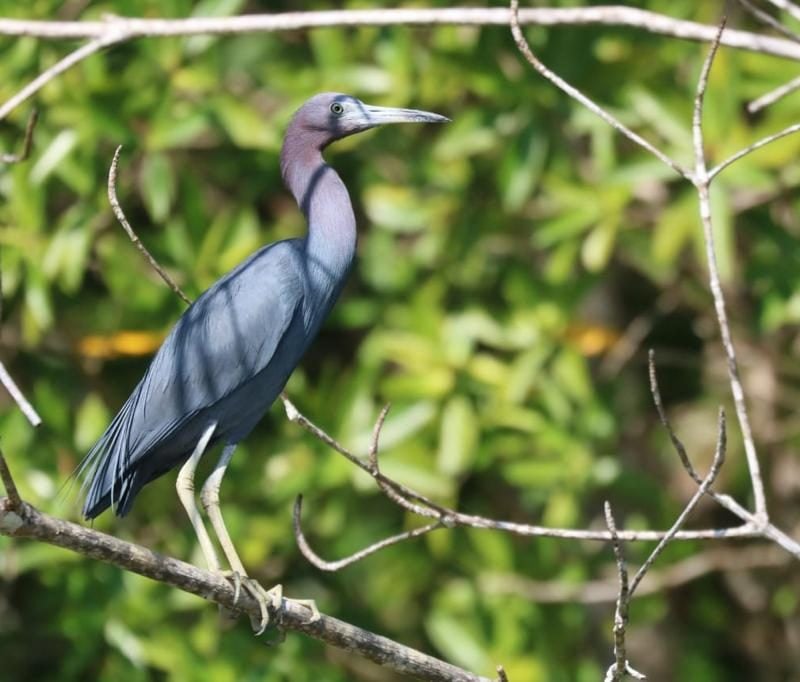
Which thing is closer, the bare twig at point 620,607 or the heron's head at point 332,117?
the bare twig at point 620,607

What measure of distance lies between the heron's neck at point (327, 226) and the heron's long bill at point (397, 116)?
186 mm

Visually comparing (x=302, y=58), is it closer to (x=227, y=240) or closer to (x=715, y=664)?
(x=227, y=240)

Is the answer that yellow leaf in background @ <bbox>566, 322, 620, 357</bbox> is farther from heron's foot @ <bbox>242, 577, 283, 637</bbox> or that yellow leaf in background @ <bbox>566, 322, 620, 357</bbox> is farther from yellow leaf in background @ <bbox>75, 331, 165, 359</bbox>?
heron's foot @ <bbox>242, 577, 283, 637</bbox>

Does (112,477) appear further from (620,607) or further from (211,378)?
(620,607)

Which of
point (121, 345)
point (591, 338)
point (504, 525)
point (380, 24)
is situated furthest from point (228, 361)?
point (591, 338)

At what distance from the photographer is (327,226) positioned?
386 cm

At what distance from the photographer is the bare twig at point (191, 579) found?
2.67m

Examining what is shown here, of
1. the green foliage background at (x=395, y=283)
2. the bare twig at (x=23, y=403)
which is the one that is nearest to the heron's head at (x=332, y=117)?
the green foliage background at (x=395, y=283)

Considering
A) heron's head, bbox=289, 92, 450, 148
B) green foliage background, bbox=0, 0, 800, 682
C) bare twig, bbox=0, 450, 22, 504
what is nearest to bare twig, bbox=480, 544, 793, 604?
green foliage background, bbox=0, 0, 800, 682

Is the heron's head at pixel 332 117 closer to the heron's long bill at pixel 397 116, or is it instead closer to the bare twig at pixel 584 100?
the heron's long bill at pixel 397 116

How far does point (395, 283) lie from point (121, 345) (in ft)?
3.12

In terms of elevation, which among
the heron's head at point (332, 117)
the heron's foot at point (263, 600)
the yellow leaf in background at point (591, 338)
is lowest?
the heron's foot at point (263, 600)

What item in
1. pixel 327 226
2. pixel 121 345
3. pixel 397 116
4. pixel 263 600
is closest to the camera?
pixel 263 600

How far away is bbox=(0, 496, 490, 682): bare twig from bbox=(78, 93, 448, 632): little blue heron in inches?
21.0
